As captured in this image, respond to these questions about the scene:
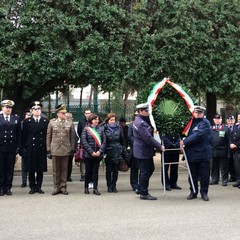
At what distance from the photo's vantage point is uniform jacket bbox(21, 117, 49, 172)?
32.4ft

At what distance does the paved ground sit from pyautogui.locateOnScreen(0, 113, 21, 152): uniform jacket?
3.39 feet

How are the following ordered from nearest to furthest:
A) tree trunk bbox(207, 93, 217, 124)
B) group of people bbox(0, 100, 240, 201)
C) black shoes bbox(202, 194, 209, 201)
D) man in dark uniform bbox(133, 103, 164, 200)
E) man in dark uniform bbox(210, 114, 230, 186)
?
black shoes bbox(202, 194, 209, 201), man in dark uniform bbox(133, 103, 164, 200), group of people bbox(0, 100, 240, 201), man in dark uniform bbox(210, 114, 230, 186), tree trunk bbox(207, 93, 217, 124)

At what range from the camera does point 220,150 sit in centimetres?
1127

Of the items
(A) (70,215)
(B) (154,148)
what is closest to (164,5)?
(B) (154,148)

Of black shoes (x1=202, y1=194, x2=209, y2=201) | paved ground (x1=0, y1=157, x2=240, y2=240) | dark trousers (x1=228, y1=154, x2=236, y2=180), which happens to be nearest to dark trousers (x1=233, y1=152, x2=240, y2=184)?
dark trousers (x1=228, y1=154, x2=236, y2=180)

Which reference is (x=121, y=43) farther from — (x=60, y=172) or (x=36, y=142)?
(x=60, y=172)

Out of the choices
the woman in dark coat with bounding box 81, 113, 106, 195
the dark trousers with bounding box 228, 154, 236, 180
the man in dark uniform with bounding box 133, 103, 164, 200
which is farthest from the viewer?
the dark trousers with bounding box 228, 154, 236, 180

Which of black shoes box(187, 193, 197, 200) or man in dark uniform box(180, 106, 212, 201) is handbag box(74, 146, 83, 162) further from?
black shoes box(187, 193, 197, 200)

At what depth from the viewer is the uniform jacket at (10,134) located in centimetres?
965

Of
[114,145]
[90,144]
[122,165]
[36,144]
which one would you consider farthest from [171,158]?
[36,144]

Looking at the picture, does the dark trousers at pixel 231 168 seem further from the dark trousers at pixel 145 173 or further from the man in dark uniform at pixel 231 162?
the dark trousers at pixel 145 173

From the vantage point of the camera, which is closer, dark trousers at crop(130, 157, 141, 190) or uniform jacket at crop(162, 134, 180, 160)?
uniform jacket at crop(162, 134, 180, 160)

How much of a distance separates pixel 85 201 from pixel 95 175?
3.28 feet

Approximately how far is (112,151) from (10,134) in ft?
7.30
